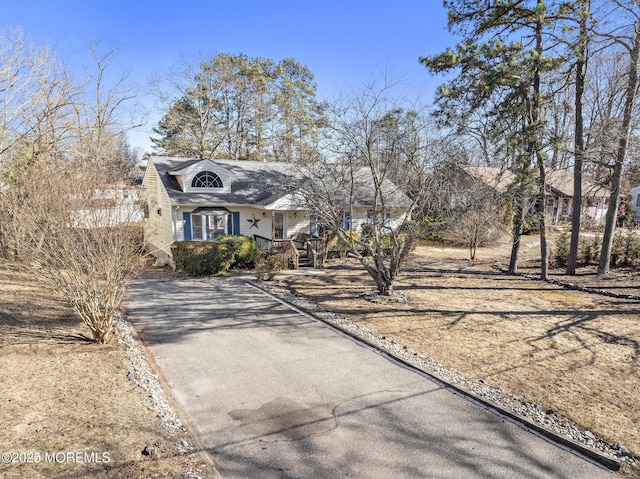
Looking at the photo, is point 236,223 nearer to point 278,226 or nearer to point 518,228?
point 278,226

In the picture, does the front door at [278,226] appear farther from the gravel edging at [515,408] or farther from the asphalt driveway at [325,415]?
the gravel edging at [515,408]

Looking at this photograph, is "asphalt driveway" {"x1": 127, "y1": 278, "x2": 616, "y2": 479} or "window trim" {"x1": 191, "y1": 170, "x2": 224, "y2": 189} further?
"window trim" {"x1": 191, "y1": 170, "x2": 224, "y2": 189}

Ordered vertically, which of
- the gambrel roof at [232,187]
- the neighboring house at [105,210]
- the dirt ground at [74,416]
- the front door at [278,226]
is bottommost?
the dirt ground at [74,416]

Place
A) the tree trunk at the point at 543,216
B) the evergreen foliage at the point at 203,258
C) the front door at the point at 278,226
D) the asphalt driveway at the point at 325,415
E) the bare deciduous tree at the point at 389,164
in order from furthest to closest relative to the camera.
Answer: the front door at the point at 278,226
the evergreen foliage at the point at 203,258
the tree trunk at the point at 543,216
the bare deciduous tree at the point at 389,164
the asphalt driveway at the point at 325,415

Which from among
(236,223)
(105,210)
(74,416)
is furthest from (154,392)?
(236,223)

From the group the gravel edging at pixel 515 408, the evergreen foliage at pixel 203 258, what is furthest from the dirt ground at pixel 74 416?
the evergreen foliage at pixel 203 258

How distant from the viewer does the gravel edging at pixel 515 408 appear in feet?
13.4

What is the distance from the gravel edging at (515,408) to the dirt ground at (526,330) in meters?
0.17

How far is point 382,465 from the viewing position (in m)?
3.86

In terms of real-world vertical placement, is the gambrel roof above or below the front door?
above

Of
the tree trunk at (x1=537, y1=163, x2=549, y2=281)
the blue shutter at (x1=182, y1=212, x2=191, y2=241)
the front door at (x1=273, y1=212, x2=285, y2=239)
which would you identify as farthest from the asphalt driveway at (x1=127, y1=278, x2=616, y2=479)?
the front door at (x1=273, y1=212, x2=285, y2=239)

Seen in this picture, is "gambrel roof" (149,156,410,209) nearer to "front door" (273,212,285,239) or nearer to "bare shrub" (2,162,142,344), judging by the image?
"front door" (273,212,285,239)

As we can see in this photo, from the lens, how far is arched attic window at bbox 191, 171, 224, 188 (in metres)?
16.5

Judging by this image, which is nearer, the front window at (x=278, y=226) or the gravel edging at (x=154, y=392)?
the gravel edging at (x=154, y=392)
